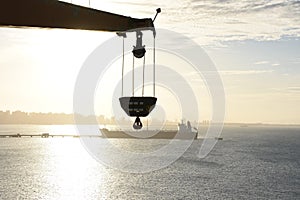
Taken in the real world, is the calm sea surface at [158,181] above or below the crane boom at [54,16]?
below

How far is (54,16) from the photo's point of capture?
10438 millimetres

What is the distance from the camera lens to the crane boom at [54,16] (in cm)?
997

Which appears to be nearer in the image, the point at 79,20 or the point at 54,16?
the point at 54,16

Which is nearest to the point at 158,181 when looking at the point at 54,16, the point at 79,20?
the point at 79,20

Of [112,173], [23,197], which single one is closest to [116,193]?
[23,197]

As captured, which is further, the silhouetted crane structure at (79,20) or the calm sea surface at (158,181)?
the calm sea surface at (158,181)

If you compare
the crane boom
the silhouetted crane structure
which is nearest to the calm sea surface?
the silhouetted crane structure

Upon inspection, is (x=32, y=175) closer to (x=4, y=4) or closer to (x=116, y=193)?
(x=116, y=193)

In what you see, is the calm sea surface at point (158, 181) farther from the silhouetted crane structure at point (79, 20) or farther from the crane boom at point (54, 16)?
the crane boom at point (54, 16)

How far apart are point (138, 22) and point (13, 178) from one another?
258ft

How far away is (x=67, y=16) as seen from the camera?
34.8 ft

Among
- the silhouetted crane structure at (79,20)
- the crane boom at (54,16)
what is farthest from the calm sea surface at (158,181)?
the crane boom at (54,16)

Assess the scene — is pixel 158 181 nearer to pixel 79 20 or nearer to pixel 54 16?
pixel 79 20

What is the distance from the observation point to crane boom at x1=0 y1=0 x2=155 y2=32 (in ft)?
32.7
